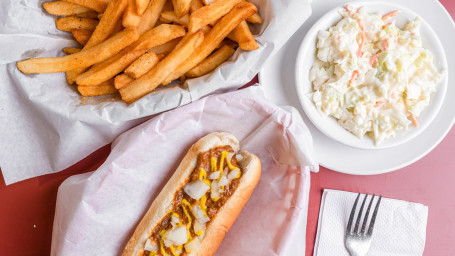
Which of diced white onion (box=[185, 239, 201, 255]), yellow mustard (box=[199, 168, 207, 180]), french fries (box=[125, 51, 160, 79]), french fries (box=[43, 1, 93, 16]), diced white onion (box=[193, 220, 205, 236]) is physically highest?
french fries (box=[43, 1, 93, 16])

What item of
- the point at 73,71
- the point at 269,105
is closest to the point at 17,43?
the point at 73,71

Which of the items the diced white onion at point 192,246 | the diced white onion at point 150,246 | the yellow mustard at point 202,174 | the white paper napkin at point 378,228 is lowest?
the white paper napkin at point 378,228

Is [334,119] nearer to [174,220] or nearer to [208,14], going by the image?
[208,14]

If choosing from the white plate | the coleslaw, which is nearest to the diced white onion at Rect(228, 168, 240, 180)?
the white plate

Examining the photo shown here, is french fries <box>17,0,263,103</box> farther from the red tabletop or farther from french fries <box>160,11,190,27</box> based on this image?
the red tabletop

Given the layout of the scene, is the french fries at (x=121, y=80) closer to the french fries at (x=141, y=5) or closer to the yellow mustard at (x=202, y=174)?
the french fries at (x=141, y=5)

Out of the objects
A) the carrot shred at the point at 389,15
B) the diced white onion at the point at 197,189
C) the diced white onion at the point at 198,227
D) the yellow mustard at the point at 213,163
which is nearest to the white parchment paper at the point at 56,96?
the yellow mustard at the point at 213,163
